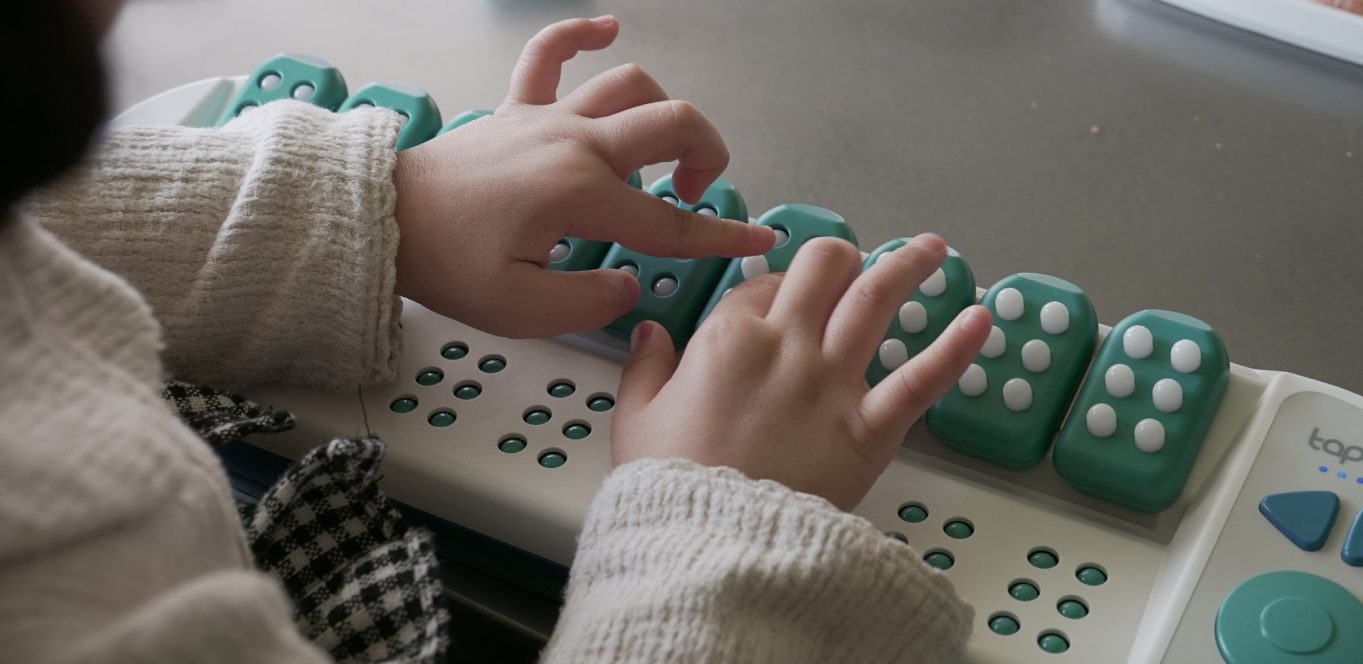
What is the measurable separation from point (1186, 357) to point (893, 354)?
0.10 meters

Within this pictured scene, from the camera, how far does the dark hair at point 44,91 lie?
9.2 inches

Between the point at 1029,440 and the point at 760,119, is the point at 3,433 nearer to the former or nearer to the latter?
the point at 1029,440

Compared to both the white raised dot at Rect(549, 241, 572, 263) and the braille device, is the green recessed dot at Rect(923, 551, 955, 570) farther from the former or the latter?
the white raised dot at Rect(549, 241, 572, 263)

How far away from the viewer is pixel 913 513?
→ 45 cm

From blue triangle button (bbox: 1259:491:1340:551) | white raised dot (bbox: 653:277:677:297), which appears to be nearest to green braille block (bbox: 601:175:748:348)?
white raised dot (bbox: 653:277:677:297)

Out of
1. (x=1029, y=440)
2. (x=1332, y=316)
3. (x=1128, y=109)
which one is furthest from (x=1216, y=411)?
(x=1128, y=109)

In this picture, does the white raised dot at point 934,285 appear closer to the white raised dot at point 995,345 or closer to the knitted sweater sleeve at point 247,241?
the white raised dot at point 995,345

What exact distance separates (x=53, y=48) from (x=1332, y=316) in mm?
581

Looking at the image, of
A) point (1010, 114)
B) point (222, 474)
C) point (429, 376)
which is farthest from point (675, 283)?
point (1010, 114)

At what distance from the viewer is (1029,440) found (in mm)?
454

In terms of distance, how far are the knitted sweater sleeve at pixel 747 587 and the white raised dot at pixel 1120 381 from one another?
107 millimetres

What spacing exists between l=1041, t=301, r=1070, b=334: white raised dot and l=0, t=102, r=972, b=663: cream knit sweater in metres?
0.12

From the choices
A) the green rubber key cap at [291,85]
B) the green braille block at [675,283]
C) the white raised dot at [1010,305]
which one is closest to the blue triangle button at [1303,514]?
the white raised dot at [1010,305]

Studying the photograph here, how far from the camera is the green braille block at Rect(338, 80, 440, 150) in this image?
1.87 feet
